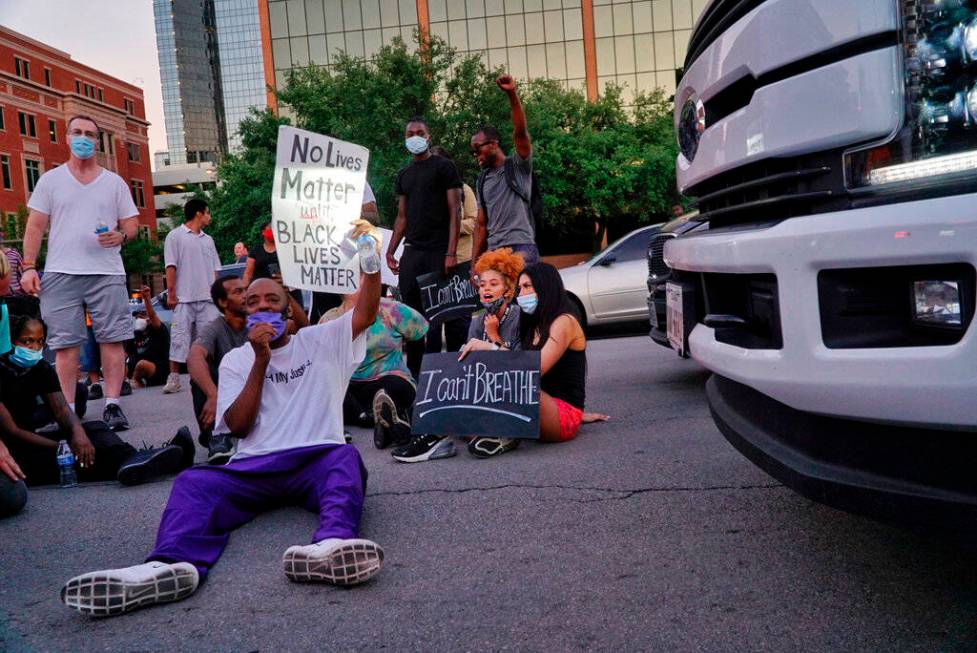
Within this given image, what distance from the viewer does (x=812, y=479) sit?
2.13m

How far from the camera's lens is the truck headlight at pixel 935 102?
6.01ft

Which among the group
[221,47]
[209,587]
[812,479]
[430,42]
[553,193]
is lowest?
[209,587]

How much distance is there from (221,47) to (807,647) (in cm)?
16892

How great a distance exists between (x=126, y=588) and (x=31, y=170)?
202 feet

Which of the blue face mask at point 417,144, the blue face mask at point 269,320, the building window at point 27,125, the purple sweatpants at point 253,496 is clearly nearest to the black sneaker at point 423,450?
the purple sweatpants at point 253,496

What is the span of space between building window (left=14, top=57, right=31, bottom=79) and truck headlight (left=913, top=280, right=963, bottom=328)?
66.0 m

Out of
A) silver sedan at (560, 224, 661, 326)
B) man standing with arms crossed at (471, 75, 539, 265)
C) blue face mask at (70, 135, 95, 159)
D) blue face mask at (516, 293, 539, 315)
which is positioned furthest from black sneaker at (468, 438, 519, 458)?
silver sedan at (560, 224, 661, 326)

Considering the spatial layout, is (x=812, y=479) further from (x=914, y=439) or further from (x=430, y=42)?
(x=430, y=42)

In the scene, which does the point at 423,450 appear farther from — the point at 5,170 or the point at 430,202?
the point at 5,170

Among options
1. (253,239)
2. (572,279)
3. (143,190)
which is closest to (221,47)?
(143,190)

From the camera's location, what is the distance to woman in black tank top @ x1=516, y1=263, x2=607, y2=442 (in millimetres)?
5168

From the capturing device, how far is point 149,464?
4.88 m

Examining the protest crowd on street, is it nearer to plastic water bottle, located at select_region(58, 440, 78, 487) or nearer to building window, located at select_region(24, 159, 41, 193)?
plastic water bottle, located at select_region(58, 440, 78, 487)

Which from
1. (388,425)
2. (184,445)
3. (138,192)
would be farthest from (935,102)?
(138,192)
